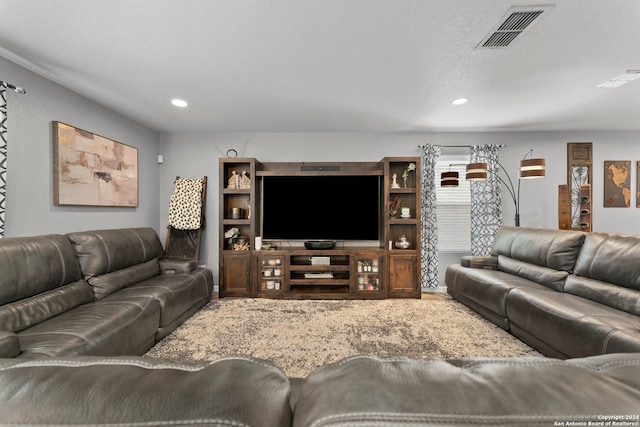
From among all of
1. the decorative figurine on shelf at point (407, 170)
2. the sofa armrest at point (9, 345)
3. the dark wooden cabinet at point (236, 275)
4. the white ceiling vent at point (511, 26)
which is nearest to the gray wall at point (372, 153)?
the decorative figurine on shelf at point (407, 170)

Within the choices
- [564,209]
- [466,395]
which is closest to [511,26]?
[466,395]

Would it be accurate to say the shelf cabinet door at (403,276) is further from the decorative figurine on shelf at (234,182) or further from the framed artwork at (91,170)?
the framed artwork at (91,170)

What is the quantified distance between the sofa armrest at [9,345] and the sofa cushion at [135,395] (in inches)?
57.1

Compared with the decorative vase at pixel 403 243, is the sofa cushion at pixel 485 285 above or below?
below

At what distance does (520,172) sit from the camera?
3545mm

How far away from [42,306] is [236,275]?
2.14 metres

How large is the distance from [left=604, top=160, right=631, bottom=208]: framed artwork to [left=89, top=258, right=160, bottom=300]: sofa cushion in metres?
6.97

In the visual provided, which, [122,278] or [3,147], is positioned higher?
[3,147]

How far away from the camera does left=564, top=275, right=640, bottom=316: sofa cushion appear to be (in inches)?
82.0

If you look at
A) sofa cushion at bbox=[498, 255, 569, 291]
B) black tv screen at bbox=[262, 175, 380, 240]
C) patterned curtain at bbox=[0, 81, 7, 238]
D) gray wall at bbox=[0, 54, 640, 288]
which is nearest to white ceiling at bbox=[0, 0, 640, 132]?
patterned curtain at bbox=[0, 81, 7, 238]

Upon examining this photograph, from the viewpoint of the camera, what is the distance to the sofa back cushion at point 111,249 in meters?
2.54

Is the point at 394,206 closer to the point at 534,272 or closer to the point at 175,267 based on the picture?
the point at 534,272

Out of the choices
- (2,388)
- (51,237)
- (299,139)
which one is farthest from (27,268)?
(299,139)

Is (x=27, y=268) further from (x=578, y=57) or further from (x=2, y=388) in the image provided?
(x=578, y=57)
